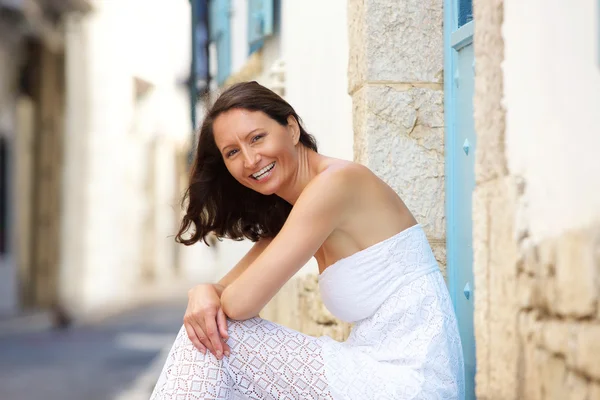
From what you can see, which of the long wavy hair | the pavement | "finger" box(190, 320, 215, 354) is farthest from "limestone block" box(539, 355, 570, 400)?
the pavement

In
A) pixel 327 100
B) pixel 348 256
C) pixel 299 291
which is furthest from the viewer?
pixel 299 291

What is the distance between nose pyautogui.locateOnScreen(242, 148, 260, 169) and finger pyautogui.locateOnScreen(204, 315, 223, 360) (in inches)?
17.8

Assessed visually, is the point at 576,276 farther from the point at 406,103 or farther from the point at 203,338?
the point at 406,103

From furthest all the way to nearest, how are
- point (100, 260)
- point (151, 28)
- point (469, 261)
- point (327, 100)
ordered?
1. point (151, 28)
2. point (100, 260)
3. point (327, 100)
4. point (469, 261)

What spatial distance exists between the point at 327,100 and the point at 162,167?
842 inches

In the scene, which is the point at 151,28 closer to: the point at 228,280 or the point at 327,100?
the point at 327,100

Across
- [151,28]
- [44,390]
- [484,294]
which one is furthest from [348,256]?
[151,28]

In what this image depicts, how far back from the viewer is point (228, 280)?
9.76 feet

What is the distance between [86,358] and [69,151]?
27.1ft

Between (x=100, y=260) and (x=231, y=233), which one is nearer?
(x=231, y=233)

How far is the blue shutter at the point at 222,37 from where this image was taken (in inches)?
304

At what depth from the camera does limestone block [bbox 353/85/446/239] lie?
370cm

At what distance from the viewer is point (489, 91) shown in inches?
95.3

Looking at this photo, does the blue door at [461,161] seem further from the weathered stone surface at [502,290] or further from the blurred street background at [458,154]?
the weathered stone surface at [502,290]
